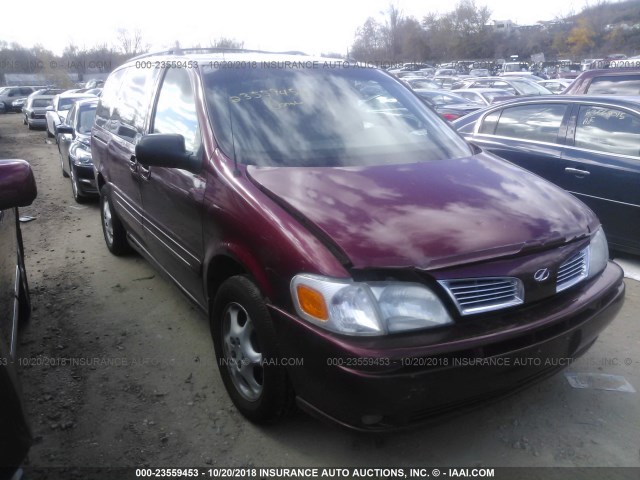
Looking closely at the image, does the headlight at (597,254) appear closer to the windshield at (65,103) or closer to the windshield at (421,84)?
the windshield at (65,103)

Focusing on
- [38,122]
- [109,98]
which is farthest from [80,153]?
[38,122]

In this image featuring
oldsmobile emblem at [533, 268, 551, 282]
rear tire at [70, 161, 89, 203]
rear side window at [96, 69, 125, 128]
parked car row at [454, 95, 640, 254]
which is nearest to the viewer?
oldsmobile emblem at [533, 268, 551, 282]

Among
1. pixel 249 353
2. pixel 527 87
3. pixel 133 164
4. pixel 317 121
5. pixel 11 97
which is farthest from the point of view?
pixel 11 97

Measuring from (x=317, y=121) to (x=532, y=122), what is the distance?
11.4 feet

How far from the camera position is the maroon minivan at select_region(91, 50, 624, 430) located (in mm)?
2086

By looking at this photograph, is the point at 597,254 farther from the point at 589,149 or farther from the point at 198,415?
the point at 589,149

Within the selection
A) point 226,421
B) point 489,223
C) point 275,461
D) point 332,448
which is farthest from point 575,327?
point 226,421

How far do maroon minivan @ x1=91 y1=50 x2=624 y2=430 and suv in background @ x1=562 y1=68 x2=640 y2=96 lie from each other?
200 inches

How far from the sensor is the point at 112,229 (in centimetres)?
519

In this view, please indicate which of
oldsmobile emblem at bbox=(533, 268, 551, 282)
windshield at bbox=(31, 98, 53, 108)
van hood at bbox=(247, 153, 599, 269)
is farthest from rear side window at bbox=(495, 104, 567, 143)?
windshield at bbox=(31, 98, 53, 108)

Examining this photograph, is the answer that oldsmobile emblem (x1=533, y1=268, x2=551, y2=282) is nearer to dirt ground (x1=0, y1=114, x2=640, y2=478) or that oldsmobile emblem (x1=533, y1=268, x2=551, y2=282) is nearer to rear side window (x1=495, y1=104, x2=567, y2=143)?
dirt ground (x1=0, y1=114, x2=640, y2=478)

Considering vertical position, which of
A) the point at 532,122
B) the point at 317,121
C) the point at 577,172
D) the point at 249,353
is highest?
the point at 317,121

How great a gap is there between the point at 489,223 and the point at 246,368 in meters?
1.38

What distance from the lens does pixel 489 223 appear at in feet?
7.75
